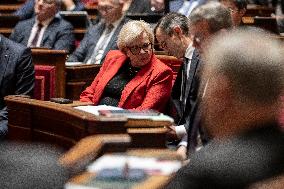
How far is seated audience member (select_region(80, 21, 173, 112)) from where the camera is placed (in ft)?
12.8

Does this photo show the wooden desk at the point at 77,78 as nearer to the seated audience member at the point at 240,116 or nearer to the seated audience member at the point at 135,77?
the seated audience member at the point at 135,77

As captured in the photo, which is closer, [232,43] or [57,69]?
[232,43]

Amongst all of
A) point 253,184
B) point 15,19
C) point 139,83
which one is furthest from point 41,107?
point 15,19

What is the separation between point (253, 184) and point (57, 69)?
3.35 metres

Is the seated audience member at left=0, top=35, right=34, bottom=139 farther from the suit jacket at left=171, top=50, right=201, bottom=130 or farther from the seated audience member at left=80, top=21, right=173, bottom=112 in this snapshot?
the suit jacket at left=171, top=50, right=201, bottom=130

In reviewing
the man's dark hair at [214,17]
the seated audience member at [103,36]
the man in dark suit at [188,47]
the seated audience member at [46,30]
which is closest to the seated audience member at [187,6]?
the seated audience member at [103,36]

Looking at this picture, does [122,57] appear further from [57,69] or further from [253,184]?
[253,184]

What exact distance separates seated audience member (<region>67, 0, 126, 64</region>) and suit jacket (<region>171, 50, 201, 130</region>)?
1648mm

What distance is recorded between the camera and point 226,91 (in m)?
1.69

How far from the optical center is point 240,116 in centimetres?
164

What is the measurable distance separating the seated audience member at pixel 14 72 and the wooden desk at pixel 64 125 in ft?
1.38

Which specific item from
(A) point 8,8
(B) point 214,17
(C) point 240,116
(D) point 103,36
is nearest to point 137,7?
(D) point 103,36

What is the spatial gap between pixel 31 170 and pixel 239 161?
44 cm

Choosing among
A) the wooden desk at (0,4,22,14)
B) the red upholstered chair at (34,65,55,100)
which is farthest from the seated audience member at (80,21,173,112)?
the wooden desk at (0,4,22,14)
